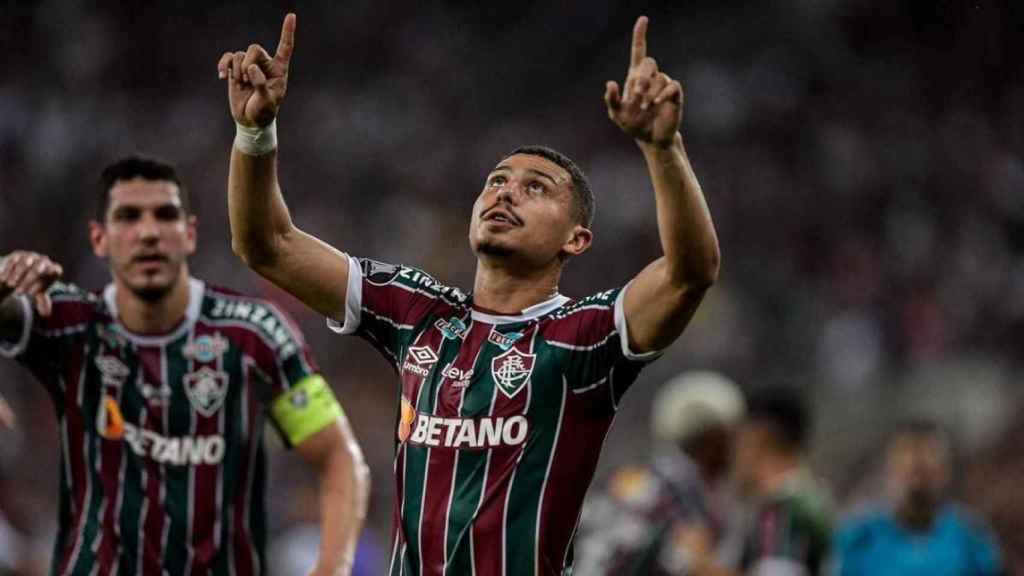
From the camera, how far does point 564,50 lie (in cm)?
1942

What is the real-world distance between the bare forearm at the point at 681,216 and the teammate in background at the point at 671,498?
9.18ft

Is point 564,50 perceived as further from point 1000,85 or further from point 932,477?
point 932,477

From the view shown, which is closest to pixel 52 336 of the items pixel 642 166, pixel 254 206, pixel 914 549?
pixel 254 206

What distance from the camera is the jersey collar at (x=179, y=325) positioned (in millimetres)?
5664

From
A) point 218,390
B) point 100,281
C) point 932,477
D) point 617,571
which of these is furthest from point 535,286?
point 100,281

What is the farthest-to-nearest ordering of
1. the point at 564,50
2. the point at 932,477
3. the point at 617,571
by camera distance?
the point at 564,50 < the point at 932,477 < the point at 617,571

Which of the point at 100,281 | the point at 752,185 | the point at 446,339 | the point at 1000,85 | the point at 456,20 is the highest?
the point at 456,20

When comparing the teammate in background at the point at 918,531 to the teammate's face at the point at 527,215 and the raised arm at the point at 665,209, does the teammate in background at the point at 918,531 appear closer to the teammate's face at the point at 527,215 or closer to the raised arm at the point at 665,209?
the teammate's face at the point at 527,215

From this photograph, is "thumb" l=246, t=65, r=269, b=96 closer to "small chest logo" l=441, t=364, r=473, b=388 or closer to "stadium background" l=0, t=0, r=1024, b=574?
"small chest logo" l=441, t=364, r=473, b=388

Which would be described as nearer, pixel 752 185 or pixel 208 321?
pixel 208 321

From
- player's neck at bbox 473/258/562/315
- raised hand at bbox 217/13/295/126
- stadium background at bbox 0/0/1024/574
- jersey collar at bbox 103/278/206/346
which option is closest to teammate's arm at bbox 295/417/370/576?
jersey collar at bbox 103/278/206/346

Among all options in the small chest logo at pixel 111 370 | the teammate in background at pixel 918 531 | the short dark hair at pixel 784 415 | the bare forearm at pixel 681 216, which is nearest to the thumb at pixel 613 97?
the bare forearm at pixel 681 216

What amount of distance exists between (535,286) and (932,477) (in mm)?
4351

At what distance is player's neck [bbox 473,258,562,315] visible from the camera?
4473mm
